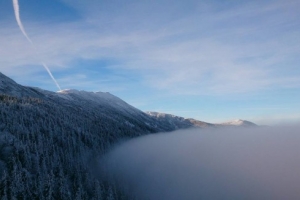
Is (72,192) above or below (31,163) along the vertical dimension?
below

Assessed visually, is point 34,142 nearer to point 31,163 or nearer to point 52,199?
point 31,163

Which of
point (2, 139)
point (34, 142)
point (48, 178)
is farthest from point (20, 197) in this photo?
point (34, 142)

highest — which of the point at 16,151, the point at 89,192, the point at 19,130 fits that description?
the point at 19,130

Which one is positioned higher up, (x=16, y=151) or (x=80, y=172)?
(x=16, y=151)

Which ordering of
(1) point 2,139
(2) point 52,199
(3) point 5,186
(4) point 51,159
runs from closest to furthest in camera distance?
(3) point 5,186, (2) point 52,199, (1) point 2,139, (4) point 51,159

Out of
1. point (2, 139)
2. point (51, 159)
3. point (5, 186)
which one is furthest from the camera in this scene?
point (51, 159)

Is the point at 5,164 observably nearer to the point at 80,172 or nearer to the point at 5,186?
the point at 5,186

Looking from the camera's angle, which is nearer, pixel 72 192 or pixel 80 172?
pixel 72 192

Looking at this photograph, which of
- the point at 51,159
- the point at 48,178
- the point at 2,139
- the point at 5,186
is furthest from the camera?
the point at 51,159

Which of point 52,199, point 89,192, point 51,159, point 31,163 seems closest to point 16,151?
point 31,163
